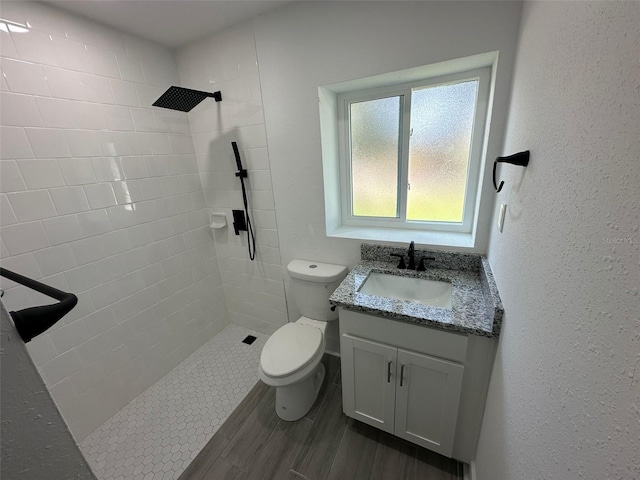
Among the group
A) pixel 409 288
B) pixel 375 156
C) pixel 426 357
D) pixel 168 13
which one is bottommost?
pixel 426 357

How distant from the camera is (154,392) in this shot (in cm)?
176

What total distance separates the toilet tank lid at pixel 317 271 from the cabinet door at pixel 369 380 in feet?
1.41

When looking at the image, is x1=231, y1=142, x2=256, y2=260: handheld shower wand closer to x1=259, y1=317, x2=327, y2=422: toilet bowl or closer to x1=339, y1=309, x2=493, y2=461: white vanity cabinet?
x1=259, y1=317, x2=327, y2=422: toilet bowl

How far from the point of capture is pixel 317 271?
5.42 feet

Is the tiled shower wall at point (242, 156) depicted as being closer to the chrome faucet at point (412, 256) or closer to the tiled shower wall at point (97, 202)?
the tiled shower wall at point (97, 202)

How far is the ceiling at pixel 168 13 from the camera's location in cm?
126

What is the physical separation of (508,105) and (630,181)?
0.96 meters

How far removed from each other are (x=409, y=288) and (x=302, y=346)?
713 mm

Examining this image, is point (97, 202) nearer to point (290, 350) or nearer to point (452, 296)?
point (290, 350)

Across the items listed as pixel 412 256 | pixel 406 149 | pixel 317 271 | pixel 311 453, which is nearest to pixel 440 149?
pixel 406 149

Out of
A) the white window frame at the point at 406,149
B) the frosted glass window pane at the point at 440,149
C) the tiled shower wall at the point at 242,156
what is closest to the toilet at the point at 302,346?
the tiled shower wall at the point at 242,156

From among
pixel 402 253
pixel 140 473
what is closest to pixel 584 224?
pixel 402 253

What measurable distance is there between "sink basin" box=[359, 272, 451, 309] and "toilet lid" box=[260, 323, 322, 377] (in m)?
0.46

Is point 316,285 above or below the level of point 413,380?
above
